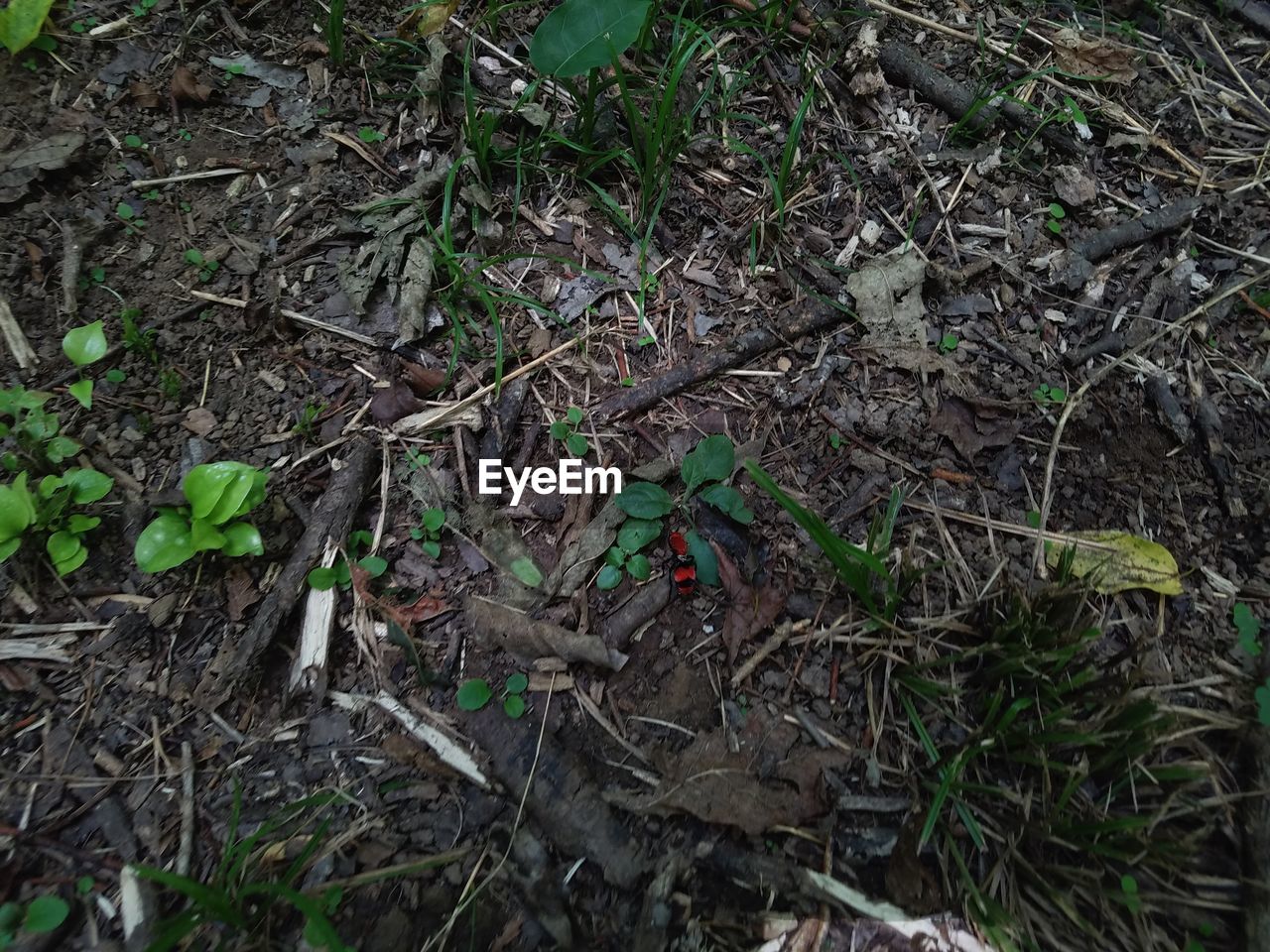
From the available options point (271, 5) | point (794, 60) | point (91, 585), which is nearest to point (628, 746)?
point (91, 585)

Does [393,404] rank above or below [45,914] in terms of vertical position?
above

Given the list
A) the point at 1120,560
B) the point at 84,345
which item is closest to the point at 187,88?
the point at 84,345

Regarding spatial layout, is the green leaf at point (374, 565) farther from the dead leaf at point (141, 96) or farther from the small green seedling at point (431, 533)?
the dead leaf at point (141, 96)

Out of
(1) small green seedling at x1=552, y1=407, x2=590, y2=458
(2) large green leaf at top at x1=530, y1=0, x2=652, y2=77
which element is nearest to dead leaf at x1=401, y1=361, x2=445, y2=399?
(1) small green seedling at x1=552, y1=407, x2=590, y2=458

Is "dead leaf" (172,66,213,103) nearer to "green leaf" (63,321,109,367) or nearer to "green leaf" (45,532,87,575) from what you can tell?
"green leaf" (63,321,109,367)

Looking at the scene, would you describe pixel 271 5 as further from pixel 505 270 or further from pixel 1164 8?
pixel 1164 8

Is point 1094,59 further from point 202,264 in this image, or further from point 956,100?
Result: point 202,264
